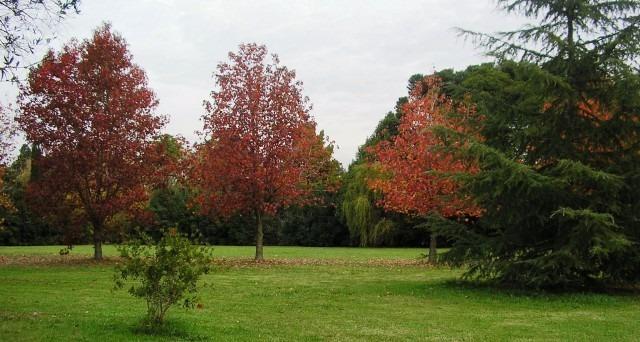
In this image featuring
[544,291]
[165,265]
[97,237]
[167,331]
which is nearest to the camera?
[165,265]

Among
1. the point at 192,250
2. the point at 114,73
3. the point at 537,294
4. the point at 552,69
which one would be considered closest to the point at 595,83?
the point at 552,69

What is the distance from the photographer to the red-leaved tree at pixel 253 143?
2302cm

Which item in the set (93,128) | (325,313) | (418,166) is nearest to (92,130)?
(93,128)

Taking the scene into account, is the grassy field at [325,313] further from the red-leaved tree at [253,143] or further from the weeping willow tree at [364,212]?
the weeping willow tree at [364,212]

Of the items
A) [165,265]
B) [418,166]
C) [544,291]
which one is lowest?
[544,291]

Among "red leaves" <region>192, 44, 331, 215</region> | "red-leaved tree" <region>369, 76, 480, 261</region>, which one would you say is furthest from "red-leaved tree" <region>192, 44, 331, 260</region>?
"red-leaved tree" <region>369, 76, 480, 261</region>

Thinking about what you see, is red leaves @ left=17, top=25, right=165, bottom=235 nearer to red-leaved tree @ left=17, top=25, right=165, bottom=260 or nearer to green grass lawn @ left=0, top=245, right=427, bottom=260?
red-leaved tree @ left=17, top=25, right=165, bottom=260

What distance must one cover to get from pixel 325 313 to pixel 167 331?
10.2ft

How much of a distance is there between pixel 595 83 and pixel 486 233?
451 centimetres

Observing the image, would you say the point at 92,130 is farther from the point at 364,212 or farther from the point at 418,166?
the point at 364,212

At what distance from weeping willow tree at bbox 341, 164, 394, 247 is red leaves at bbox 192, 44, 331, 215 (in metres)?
15.1

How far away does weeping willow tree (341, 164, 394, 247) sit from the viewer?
39156 mm

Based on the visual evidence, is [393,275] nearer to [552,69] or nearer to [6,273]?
[552,69]

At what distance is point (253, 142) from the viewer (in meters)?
23.1
